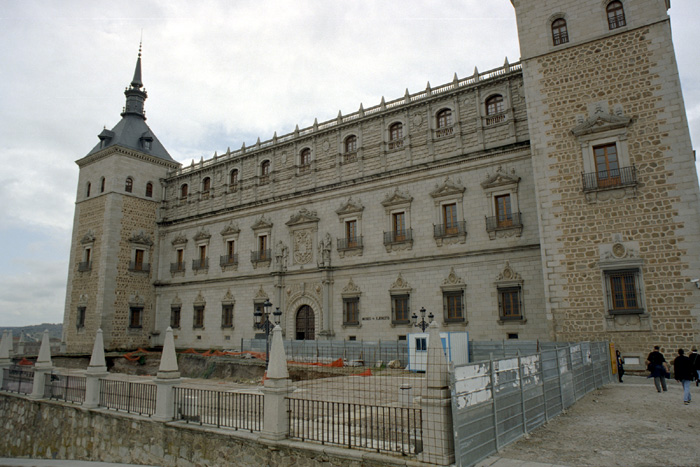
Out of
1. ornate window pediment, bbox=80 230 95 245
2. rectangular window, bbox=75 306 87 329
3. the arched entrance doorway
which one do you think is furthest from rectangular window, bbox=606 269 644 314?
ornate window pediment, bbox=80 230 95 245

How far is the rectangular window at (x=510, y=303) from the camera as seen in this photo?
19622 mm

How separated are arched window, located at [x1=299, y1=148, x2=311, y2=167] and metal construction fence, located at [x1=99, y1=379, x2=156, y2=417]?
1702cm

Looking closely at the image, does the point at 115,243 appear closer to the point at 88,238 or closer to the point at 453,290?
the point at 88,238

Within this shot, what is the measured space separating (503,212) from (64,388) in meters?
17.4

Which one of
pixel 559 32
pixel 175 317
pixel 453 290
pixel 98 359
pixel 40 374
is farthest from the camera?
pixel 175 317

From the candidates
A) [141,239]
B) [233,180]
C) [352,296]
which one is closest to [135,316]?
[141,239]

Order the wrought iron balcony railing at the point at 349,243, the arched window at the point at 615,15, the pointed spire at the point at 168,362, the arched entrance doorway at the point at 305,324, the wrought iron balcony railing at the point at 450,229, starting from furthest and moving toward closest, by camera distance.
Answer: the arched entrance doorway at the point at 305,324
the wrought iron balcony railing at the point at 349,243
the wrought iron balcony railing at the point at 450,229
the arched window at the point at 615,15
the pointed spire at the point at 168,362

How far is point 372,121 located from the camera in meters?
25.1

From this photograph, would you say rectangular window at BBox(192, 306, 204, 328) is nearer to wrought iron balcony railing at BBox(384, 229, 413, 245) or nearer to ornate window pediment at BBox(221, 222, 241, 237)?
ornate window pediment at BBox(221, 222, 241, 237)

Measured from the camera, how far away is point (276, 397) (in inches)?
339

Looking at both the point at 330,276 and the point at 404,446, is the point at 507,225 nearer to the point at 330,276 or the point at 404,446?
the point at 330,276

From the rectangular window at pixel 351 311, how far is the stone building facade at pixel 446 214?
166mm

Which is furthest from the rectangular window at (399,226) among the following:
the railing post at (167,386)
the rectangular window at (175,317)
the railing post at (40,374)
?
the rectangular window at (175,317)

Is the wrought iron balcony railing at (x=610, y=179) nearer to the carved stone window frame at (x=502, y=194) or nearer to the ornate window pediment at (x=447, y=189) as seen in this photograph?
the carved stone window frame at (x=502, y=194)
